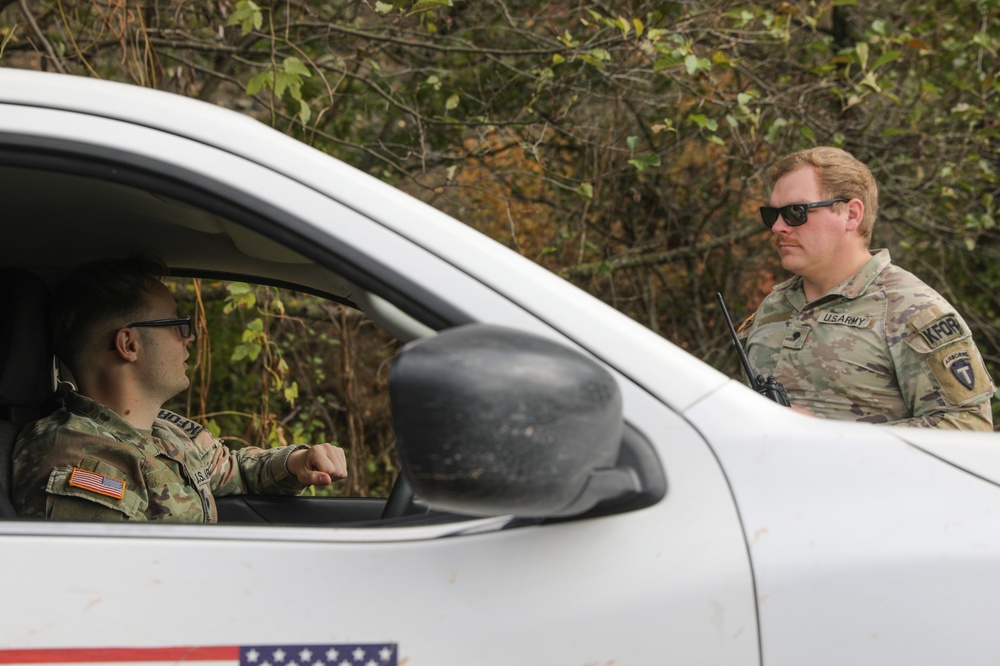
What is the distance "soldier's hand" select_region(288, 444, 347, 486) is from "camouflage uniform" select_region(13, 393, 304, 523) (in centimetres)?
22

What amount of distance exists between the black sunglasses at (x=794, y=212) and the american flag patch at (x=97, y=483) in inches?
71.9

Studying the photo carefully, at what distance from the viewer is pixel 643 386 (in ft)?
3.98

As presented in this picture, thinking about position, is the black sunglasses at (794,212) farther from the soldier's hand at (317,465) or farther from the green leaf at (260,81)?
the green leaf at (260,81)

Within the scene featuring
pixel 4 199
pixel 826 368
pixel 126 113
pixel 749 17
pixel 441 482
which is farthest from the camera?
pixel 749 17

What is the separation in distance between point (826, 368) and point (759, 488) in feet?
5.18

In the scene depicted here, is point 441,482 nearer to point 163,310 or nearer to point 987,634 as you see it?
point 987,634

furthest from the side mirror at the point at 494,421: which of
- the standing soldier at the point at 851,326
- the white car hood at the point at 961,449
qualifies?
the standing soldier at the point at 851,326

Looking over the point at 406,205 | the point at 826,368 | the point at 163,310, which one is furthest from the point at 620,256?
the point at 406,205

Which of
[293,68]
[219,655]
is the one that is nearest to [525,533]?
[219,655]

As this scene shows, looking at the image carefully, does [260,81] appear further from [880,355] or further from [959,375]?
[959,375]

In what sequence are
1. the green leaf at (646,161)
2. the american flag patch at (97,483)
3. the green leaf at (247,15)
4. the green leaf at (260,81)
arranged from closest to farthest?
the american flag patch at (97,483) < the green leaf at (247,15) < the green leaf at (260,81) < the green leaf at (646,161)

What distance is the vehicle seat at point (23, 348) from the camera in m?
2.00

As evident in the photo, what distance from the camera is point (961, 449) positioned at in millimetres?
1314

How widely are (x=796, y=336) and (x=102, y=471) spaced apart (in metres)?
1.88
